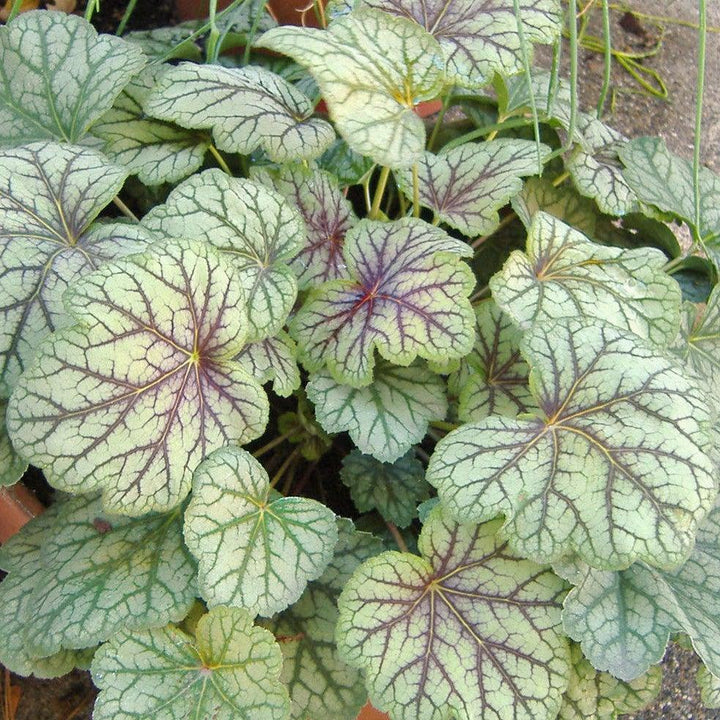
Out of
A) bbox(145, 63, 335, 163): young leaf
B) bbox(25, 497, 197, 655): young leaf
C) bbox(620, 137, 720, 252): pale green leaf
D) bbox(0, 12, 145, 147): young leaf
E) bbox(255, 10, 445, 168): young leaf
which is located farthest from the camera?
bbox(620, 137, 720, 252): pale green leaf

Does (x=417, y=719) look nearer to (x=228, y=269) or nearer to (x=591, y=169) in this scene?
(x=228, y=269)

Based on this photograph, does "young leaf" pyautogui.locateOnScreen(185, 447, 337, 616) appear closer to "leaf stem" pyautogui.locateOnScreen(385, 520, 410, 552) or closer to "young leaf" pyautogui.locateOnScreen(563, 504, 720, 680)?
"leaf stem" pyautogui.locateOnScreen(385, 520, 410, 552)

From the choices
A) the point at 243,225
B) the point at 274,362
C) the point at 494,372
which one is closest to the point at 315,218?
the point at 243,225

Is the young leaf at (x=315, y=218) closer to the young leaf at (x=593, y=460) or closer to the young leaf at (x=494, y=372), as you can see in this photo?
the young leaf at (x=494, y=372)

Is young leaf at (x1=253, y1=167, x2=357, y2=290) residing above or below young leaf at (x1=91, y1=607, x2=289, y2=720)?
above

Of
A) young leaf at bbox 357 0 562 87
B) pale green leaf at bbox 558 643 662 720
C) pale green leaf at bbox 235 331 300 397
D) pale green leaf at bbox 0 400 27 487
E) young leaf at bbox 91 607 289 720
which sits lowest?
pale green leaf at bbox 558 643 662 720

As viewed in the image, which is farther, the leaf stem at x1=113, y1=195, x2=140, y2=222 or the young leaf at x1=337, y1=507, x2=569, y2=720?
the leaf stem at x1=113, y1=195, x2=140, y2=222

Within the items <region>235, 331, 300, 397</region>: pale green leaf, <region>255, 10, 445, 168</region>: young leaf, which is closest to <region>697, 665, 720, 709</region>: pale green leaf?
<region>235, 331, 300, 397</region>: pale green leaf
